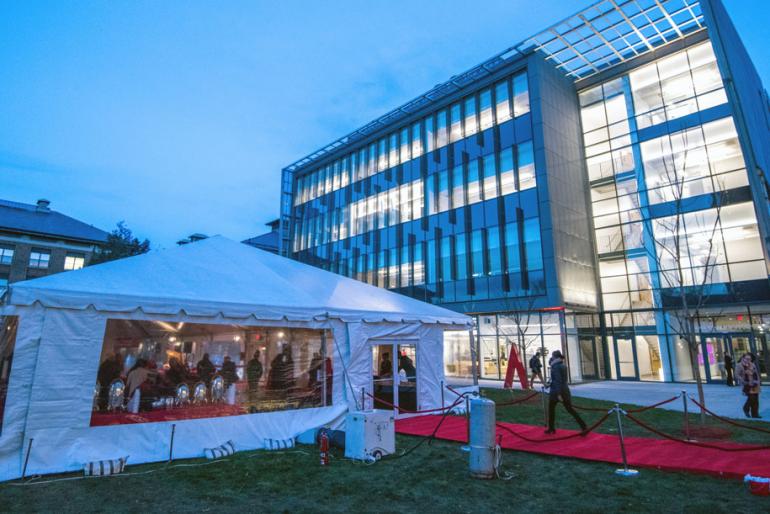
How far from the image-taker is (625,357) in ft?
82.2

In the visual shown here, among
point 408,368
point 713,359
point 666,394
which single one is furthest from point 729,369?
point 408,368

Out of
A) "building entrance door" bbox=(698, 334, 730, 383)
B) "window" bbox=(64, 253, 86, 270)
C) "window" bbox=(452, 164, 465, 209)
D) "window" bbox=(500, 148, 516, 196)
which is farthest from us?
"window" bbox=(64, 253, 86, 270)

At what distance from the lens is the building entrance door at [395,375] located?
12.2m

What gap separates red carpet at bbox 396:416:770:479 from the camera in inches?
273

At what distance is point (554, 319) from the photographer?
79.1 feet

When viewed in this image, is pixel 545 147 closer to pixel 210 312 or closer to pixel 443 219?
pixel 443 219

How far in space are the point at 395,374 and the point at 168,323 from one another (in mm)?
6111

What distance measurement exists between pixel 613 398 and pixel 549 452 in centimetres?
1067

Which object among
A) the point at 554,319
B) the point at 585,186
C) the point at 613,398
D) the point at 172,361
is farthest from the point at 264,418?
the point at 585,186

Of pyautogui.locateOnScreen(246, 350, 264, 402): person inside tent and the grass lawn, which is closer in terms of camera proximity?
the grass lawn

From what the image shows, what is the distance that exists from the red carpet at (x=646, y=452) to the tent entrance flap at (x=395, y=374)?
1.62 metres

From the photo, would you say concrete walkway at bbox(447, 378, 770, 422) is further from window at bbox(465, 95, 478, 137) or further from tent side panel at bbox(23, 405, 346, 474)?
window at bbox(465, 95, 478, 137)

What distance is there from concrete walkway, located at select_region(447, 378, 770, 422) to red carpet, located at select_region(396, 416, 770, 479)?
18.7 feet

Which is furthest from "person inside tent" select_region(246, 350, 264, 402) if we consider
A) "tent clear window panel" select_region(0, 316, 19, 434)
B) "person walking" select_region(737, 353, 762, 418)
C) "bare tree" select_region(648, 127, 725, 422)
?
"bare tree" select_region(648, 127, 725, 422)
